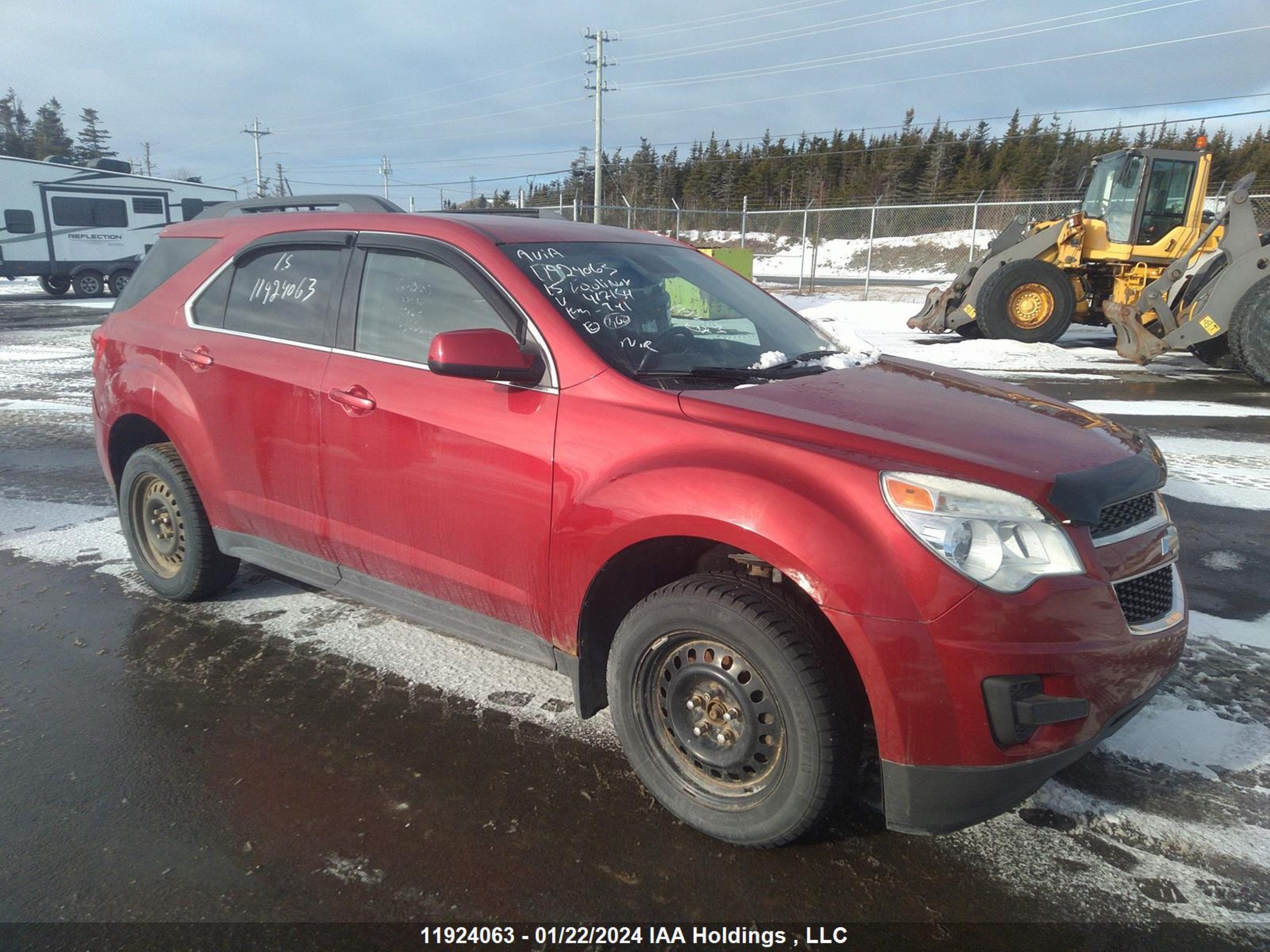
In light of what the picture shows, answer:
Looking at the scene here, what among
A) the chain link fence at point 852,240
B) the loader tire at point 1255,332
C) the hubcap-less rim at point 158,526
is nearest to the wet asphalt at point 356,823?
the hubcap-less rim at point 158,526

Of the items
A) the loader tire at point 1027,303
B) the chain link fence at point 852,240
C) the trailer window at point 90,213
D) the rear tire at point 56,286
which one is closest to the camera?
the loader tire at point 1027,303

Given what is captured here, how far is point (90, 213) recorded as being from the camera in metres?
25.0

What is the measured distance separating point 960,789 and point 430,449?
1.97 m

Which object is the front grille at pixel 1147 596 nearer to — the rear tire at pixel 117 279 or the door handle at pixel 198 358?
the door handle at pixel 198 358

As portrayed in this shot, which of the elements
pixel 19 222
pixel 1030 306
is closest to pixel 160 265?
pixel 1030 306

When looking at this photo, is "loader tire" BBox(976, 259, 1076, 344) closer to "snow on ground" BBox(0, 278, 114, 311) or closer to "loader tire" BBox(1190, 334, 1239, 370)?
"loader tire" BBox(1190, 334, 1239, 370)

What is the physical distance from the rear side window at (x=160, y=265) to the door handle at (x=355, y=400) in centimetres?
141

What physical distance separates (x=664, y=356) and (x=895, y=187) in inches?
2433

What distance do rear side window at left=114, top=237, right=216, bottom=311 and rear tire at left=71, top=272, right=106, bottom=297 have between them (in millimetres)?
25531

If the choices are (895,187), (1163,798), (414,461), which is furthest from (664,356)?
(895,187)

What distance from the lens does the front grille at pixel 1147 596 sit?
7.56ft

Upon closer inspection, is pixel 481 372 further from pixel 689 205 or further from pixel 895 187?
pixel 895 187

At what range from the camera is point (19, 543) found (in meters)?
5.06

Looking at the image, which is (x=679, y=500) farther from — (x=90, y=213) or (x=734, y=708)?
(x=90, y=213)
